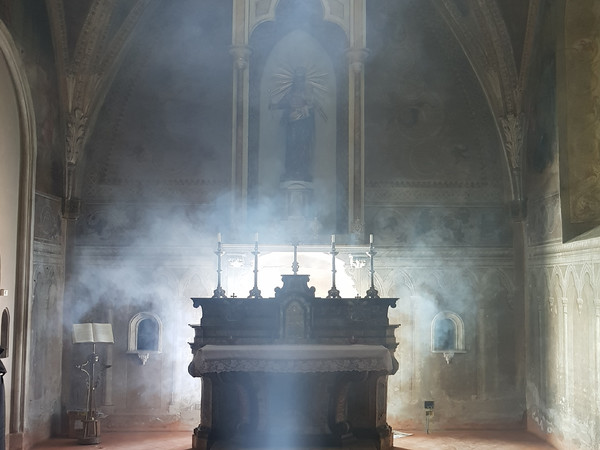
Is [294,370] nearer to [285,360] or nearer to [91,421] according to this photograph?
[285,360]

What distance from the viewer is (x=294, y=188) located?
46.6ft

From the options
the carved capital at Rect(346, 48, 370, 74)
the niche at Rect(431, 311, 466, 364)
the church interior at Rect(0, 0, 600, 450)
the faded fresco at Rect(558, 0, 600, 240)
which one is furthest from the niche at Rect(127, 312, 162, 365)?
the faded fresco at Rect(558, 0, 600, 240)

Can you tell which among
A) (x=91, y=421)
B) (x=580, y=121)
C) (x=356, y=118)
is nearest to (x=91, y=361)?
(x=91, y=421)

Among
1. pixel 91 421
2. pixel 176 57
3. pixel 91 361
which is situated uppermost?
pixel 176 57

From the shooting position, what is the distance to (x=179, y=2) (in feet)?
49.0

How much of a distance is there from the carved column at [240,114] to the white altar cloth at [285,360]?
314cm

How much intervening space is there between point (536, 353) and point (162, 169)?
738 centimetres

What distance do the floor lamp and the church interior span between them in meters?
0.10

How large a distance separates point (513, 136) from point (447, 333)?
3.72 m

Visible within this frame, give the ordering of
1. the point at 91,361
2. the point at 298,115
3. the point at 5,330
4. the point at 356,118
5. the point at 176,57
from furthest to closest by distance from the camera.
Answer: the point at 176,57 < the point at 298,115 < the point at 356,118 < the point at 91,361 < the point at 5,330

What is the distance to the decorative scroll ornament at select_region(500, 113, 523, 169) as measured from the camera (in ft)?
47.0

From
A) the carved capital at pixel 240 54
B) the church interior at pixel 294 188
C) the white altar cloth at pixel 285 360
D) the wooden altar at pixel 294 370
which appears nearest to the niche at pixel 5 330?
the church interior at pixel 294 188

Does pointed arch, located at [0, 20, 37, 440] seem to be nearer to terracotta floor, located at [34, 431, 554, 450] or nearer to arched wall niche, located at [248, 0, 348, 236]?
terracotta floor, located at [34, 431, 554, 450]

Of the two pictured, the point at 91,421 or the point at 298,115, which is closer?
the point at 91,421
